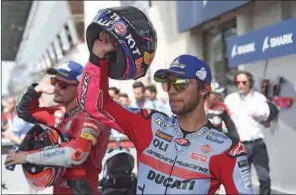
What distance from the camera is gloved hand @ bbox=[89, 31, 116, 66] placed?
9.37 feet

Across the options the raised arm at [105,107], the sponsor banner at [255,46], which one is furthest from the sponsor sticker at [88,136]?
the sponsor banner at [255,46]

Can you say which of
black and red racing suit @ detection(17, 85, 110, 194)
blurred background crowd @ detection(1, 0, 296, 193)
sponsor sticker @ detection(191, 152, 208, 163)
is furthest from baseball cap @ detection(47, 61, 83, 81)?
sponsor sticker @ detection(191, 152, 208, 163)

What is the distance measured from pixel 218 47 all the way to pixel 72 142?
10.1 m

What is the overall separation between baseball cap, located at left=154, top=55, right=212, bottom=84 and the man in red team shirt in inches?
33.6

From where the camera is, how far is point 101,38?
2.89 m

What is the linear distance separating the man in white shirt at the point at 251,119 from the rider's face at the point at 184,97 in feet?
14.3

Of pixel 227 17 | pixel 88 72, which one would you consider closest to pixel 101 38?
pixel 88 72

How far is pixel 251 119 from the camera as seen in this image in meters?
7.41

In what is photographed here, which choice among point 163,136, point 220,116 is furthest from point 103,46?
point 220,116

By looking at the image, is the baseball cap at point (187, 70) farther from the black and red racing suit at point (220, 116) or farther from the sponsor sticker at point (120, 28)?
the black and red racing suit at point (220, 116)

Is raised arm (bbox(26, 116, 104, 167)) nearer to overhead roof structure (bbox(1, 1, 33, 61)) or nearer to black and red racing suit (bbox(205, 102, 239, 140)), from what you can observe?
black and red racing suit (bbox(205, 102, 239, 140))

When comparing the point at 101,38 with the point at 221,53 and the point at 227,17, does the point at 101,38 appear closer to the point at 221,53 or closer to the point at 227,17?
the point at 227,17

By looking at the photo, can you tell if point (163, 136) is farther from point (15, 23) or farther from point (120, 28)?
point (15, 23)

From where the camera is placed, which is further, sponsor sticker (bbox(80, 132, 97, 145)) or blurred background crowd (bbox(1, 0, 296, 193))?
blurred background crowd (bbox(1, 0, 296, 193))
